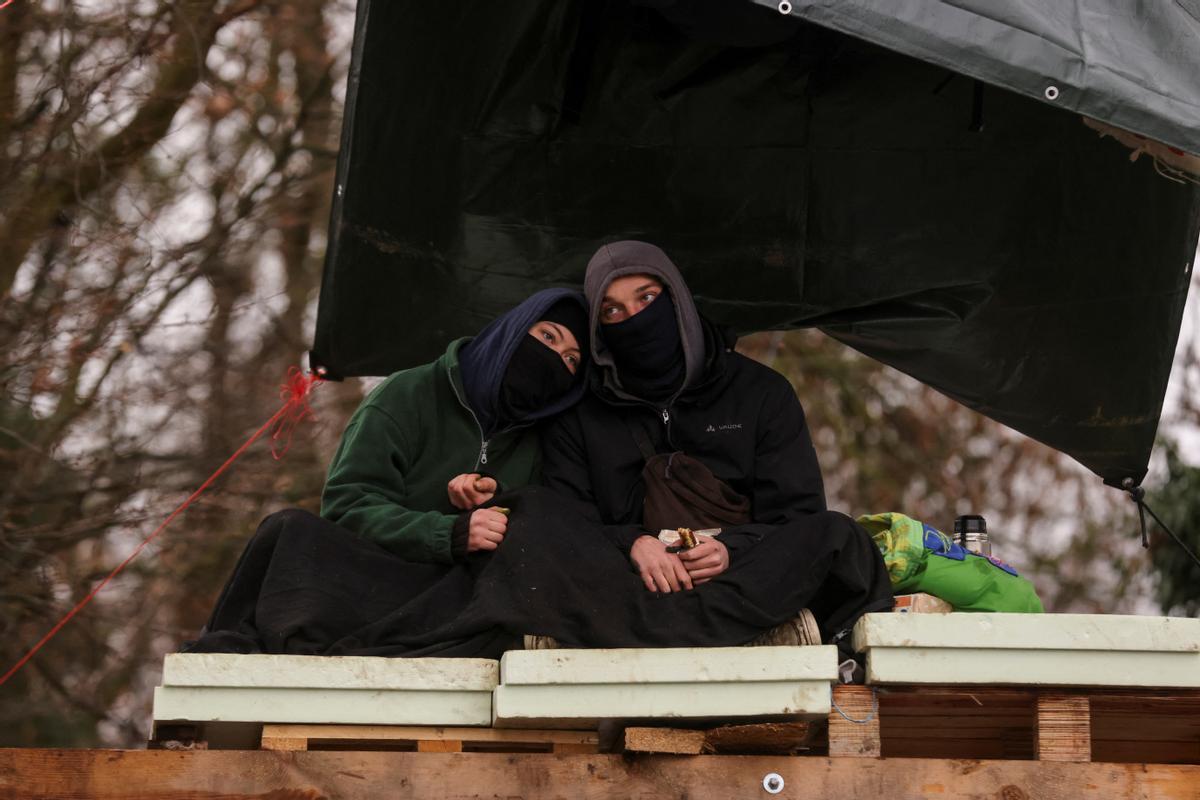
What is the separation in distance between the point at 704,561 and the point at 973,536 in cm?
85

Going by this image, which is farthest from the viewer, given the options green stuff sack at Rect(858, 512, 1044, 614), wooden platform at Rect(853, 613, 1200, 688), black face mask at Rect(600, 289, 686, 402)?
black face mask at Rect(600, 289, 686, 402)

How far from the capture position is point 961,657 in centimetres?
338

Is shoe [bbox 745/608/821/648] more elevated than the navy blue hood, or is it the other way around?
the navy blue hood

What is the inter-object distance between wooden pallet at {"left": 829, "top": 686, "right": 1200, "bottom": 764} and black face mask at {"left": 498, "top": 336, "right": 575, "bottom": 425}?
3.90 ft

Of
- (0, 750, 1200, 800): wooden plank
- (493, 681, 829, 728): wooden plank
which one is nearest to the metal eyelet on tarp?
(0, 750, 1200, 800): wooden plank

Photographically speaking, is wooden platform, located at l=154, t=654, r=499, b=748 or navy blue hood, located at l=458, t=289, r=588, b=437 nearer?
wooden platform, located at l=154, t=654, r=499, b=748

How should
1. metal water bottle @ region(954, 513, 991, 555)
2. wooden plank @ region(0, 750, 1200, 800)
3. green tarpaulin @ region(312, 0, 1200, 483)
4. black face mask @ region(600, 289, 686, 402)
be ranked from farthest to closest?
green tarpaulin @ region(312, 0, 1200, 483) → black face mask @ region(600, 289, 686, 402) → metal water bottle @ region(954, 513, 991, 555) → wooden plank @ region(0, 750, 1200, 800)

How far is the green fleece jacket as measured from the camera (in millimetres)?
4027

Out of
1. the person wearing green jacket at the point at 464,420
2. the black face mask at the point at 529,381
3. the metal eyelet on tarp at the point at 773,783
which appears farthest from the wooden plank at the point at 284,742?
the black face mask at the point at 529,381

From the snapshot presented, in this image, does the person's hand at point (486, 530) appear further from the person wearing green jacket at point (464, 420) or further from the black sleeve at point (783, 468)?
the black sleeve at point (783, 468)

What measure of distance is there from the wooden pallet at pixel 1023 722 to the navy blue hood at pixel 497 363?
3.85ft

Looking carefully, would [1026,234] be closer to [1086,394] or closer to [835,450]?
[1086,394]

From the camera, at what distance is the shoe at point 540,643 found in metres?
3.49

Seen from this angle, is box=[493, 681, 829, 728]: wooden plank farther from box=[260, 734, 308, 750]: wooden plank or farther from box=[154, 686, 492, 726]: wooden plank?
box=[260, 734, 308, 750]: wooden plank
